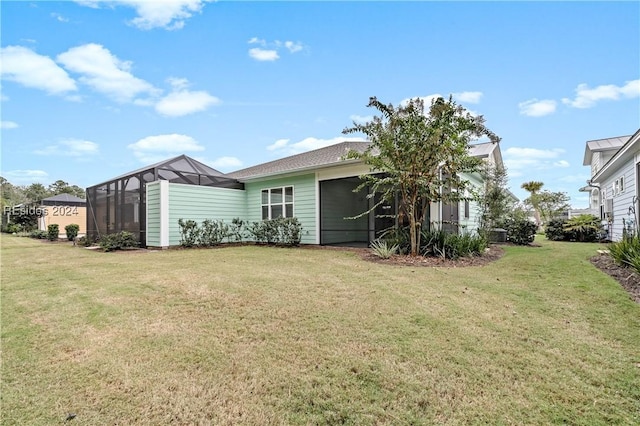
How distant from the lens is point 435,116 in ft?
25.7

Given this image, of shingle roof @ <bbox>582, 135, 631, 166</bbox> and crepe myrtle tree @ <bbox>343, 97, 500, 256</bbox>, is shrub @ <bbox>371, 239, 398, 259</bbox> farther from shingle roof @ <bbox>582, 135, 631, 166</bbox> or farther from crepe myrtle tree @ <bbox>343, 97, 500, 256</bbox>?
shingle roof @ <bbox>582, 135, 631, 166</bbox>

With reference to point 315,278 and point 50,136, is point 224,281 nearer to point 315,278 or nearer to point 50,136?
point 315,278

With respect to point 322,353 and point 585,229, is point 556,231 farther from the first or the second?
point 322,353

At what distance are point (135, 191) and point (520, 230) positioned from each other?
1546 cm

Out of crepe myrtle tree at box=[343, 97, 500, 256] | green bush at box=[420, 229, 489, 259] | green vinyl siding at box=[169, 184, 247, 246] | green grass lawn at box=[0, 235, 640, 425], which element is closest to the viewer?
green grass lawn at box=[0, 235, 640, 425]

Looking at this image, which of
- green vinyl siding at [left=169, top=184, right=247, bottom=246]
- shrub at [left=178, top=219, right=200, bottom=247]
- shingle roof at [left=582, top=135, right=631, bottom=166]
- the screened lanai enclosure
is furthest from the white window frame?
shingle roof at [left=582, top=135, right=631, bottom=166]

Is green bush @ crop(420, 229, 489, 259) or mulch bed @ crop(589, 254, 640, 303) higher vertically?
green bush @ crop(420, 229, 489, 259)

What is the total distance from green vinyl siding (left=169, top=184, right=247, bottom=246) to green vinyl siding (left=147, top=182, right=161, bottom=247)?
0.41 meters

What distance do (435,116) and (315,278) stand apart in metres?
5.15

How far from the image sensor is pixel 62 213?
2388cm

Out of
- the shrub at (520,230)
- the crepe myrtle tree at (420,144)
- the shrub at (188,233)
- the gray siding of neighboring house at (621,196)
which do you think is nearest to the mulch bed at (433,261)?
the crepe myrtle tree at (420,144)

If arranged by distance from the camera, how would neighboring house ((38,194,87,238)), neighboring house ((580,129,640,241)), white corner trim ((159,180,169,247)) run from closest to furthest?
neighboring house ((580,129,640,241)), white corner trim ((159,180,169,247)), neighboring house ((38,194,87,238))

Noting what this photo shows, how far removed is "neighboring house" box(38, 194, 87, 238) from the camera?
23.7 m

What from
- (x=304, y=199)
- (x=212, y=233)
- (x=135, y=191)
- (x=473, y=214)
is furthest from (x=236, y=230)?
(x=473, y=214)
